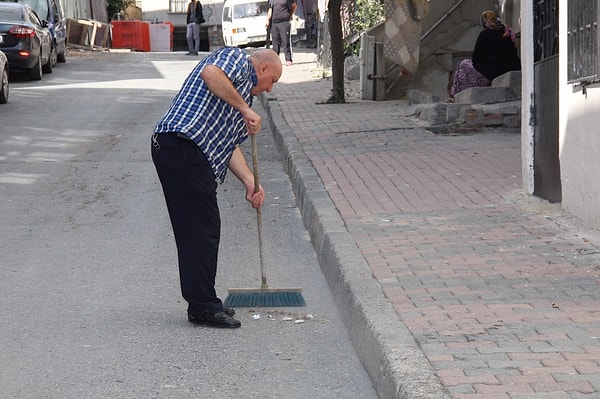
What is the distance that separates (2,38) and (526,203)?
16.9 meters

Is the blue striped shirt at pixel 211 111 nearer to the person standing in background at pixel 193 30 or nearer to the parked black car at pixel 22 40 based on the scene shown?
the parked black car at pixel 22 40

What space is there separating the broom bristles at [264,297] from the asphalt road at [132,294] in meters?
0.07

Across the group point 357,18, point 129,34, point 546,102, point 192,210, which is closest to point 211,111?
point 192,210

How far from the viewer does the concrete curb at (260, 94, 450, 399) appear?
4.57 m

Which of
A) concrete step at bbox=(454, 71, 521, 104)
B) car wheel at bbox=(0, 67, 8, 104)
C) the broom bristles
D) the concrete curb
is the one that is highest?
car wheel at bbox=(0, 67, 8, 104)

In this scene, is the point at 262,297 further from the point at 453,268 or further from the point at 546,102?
the point at 546,102

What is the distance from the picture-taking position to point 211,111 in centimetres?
611

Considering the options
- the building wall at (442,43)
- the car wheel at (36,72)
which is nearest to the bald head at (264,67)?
the building wall at (442,43)

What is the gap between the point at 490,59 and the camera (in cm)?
1572

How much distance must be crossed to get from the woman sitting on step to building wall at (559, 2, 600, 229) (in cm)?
693

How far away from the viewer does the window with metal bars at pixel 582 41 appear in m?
7.59

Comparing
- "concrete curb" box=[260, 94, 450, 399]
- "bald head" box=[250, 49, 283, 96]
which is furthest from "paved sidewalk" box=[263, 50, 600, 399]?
"bald head" box=[250, 49, 283, 96]

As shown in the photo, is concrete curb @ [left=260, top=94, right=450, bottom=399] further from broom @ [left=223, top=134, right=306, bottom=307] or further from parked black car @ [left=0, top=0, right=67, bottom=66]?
parked black car @ [left=0, top=0, right=67, bottom=66]

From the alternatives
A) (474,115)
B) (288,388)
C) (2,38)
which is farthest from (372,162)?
(2,38)
